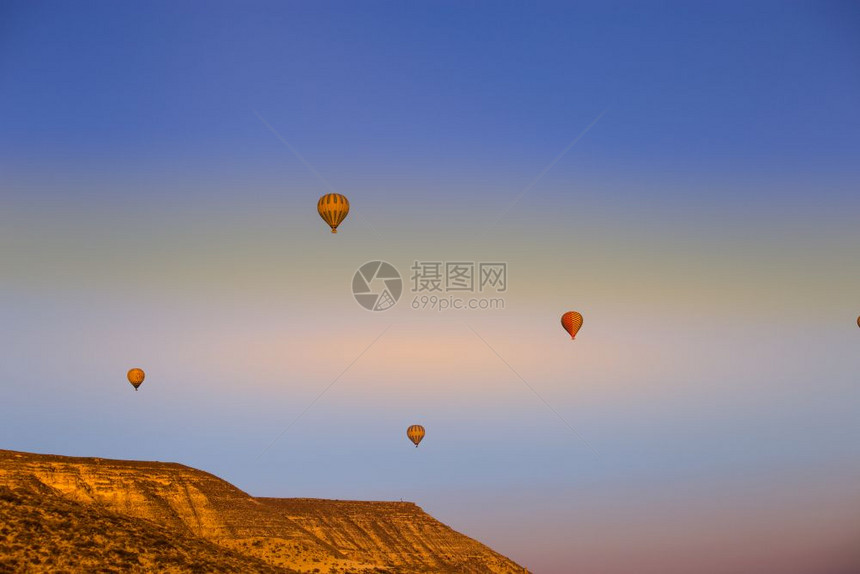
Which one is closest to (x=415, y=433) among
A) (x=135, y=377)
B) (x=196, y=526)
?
(x=196, y=526)

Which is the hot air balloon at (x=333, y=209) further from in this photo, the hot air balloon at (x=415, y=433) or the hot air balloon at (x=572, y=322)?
the hot air balloon at (x=415, y=433)

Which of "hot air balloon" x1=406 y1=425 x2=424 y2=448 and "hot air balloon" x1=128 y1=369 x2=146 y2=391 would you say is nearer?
"hot air balloon" x1=128 y1=369 x2=146 y2=391

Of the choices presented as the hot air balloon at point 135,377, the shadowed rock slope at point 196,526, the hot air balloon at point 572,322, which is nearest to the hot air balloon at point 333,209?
the hot air balloon at point 572,322

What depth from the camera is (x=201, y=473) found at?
343 ft

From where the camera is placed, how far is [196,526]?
92250 millimetres

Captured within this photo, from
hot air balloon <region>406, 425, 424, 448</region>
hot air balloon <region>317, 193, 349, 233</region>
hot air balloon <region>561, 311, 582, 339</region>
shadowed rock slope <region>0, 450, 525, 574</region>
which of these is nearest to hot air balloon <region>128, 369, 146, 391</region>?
shadowed rock slope <region>0, 450, 525, 574</region>

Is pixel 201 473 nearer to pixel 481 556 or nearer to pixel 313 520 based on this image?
pixel 313 520

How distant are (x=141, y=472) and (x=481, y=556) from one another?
53299mm

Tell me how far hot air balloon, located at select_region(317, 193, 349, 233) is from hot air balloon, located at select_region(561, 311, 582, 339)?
75.4ft

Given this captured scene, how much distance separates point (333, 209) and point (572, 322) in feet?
79.9

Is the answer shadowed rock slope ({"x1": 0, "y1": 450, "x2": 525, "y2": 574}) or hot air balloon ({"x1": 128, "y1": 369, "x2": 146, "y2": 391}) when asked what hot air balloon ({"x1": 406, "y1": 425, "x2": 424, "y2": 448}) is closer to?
shadowed rock slope ({"x1": 0, "y1": 450, "x2": 525, "y2": 574})

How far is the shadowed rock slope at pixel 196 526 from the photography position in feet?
191

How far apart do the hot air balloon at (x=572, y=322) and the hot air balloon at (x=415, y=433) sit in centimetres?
2508

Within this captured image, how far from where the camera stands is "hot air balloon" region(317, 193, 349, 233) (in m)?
79.9
